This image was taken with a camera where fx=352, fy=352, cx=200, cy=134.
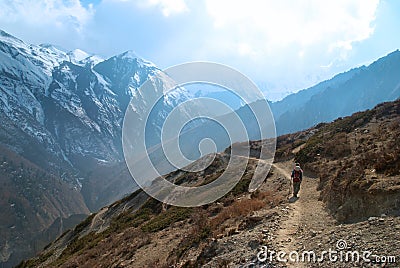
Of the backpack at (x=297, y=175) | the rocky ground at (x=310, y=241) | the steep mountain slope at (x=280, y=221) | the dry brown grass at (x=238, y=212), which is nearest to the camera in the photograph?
the rocky ground at (x=310, y=241)

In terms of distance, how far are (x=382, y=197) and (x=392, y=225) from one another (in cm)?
243

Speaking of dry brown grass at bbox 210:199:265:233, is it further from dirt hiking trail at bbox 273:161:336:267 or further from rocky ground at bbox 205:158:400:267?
dirt hiking trail at bbox 273:161:336:267

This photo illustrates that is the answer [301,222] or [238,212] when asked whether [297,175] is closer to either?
[238,212]

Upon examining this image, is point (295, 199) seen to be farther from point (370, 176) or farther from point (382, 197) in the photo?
point (382, 197)

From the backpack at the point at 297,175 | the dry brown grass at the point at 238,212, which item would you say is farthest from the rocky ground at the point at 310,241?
the backpack at the point at 297,175

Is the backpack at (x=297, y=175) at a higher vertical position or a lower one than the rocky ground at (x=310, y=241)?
higher

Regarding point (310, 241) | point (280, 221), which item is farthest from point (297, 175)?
point (310, 241)

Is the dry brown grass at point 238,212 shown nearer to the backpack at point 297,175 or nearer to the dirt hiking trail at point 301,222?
the dirt hiking trail at point 301,222

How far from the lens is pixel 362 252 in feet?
38.0

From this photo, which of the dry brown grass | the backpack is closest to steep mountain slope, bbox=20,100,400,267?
the dry brown grass

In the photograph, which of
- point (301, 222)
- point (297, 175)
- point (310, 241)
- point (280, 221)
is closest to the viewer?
point (310, 241)

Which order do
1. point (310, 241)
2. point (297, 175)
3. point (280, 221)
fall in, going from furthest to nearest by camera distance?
point (297, 175) < point (280, 221) < point (310, 241)

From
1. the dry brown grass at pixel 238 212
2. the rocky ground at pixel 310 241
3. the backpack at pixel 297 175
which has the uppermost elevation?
the backpack at pixel 297 175

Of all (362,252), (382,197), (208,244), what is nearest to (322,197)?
(382,197)
